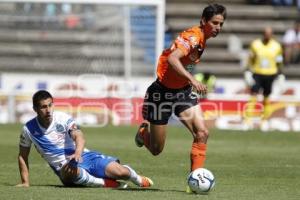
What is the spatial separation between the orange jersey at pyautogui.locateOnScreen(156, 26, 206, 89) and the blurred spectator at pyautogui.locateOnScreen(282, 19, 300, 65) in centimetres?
1825

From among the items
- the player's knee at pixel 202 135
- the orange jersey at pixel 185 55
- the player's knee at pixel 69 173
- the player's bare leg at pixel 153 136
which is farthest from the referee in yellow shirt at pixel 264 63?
the player's knee at pixel 69 173

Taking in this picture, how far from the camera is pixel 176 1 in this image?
3144 centimetres

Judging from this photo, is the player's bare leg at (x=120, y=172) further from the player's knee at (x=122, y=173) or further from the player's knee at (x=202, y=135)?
the player's knee at (x=202, y=135)

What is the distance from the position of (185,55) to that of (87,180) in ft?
6.12

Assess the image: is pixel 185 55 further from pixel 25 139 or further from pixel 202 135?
pixel 25 139

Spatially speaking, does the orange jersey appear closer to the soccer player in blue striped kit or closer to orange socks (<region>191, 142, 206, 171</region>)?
orange socks (<region>191, 142, 206, 171</region>)

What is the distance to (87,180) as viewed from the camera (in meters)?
10.6

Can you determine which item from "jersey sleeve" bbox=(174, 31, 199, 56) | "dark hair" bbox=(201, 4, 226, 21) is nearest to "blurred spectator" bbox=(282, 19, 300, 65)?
"dark hair" bbox=(201, 4, 226, 21)

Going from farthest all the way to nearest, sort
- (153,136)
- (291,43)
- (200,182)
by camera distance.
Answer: (291,43), (153,136), (200,182)

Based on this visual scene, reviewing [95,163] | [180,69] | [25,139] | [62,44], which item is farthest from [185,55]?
[62,44]

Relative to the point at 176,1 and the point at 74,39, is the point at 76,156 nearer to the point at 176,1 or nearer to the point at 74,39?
the point at 74,39

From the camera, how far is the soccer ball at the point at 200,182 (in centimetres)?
989

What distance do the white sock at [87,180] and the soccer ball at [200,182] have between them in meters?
1.28

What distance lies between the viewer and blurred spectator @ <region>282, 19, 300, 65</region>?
2890cm
